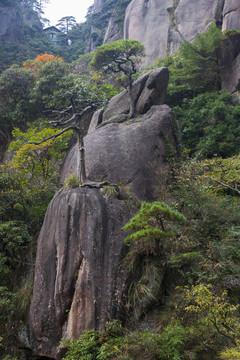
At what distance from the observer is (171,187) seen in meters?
10.1

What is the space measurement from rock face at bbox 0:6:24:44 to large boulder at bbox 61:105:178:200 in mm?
25549

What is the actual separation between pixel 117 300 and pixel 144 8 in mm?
30962

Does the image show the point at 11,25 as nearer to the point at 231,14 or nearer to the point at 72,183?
the point at 231,14

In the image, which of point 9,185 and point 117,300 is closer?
point 117,300

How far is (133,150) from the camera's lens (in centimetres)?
1077

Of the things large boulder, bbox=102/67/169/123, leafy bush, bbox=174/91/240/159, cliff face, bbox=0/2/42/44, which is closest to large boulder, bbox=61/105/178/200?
large boulder, bbox=102/67/169/123

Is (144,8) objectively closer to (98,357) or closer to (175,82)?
(175,82)

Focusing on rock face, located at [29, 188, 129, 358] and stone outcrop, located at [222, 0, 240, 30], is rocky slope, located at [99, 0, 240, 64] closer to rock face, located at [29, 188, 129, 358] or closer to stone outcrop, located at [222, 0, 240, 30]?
stone outcrop, located at [222, 0, 240, 30]

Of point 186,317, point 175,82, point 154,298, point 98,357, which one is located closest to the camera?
point 98,357

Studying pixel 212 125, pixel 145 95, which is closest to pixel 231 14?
pixel 212 125

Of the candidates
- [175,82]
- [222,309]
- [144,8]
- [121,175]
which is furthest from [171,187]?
[144,8]

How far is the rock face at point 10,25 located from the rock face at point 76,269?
3008cm

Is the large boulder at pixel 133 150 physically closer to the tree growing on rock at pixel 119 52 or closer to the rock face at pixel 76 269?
the rock face at pixel 76 269

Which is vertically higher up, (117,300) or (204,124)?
(204,124)
